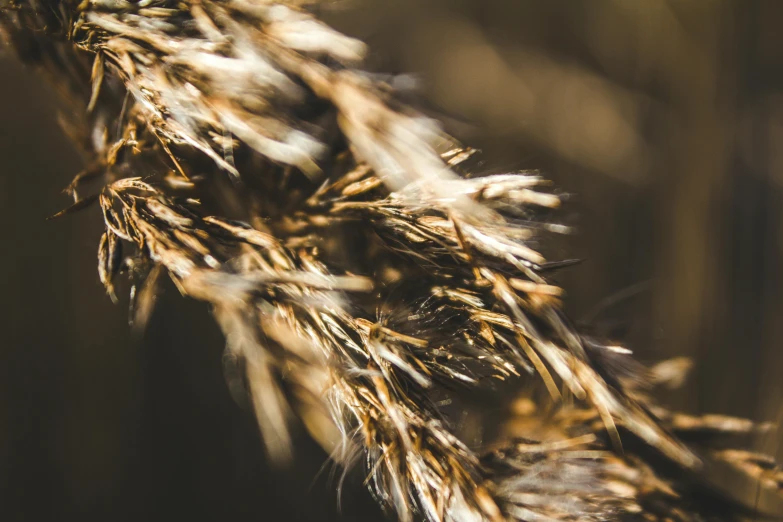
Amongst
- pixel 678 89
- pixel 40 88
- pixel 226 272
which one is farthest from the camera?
pixel 678 89

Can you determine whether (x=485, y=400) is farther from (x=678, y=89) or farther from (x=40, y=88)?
(x=40, y=88)

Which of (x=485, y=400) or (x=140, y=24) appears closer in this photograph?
(x=140, y=24)

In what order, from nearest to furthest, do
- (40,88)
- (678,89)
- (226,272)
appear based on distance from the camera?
(226,272)
(40,88)
(678,89)

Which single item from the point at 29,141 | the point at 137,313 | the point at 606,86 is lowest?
the point at 137,313

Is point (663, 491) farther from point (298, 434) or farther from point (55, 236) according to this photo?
point (55, 236)

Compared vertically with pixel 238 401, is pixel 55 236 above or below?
above

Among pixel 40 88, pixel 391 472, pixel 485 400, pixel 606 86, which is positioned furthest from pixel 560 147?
pixel 40 88
